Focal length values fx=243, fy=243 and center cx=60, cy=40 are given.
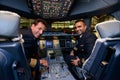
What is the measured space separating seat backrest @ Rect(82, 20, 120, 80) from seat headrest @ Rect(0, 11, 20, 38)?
2.10 feet

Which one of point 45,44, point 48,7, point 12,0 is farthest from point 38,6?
point 45,44

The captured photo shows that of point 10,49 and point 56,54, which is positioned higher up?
point 10,49

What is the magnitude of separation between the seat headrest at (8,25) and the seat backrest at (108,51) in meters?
0.64

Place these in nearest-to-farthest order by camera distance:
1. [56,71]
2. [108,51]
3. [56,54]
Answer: [108,51]
[56,71]
[56,54]

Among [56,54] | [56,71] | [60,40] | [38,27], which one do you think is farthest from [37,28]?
[60,40]

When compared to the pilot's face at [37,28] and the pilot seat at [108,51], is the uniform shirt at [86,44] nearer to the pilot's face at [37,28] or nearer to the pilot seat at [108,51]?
the pilot's face at [37,28]

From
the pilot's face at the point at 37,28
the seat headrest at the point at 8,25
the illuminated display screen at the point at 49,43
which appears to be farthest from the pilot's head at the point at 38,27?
the seat headrest at the point at 8,25

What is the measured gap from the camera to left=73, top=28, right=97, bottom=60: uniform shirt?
3207 millimetres

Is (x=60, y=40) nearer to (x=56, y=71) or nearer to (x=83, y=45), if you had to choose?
(x=83, y=45)

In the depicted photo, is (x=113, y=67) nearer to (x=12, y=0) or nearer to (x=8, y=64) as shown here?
(x=8, y=64)

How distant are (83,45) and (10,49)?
1905mm

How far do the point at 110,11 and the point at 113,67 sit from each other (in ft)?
13.0

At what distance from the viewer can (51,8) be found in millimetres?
5887

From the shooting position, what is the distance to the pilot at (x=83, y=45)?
10.6 feet
